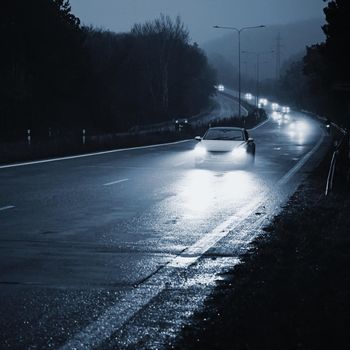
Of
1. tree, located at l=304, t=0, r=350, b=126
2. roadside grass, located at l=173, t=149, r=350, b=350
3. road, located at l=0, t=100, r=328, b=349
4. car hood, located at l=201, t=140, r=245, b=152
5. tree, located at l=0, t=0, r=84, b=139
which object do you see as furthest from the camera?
tree, located at l=304, t=0, r=350, b=126

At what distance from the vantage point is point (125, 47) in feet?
259

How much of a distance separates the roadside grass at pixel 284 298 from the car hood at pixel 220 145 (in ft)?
47.1

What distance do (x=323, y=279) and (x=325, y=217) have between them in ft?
15.7

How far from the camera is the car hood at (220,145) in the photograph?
25.1 meters

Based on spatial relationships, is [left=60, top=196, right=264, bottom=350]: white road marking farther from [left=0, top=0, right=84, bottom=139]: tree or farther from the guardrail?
[left=0, top=0, right=84, bottom=139]: tree

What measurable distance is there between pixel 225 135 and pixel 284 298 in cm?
2037

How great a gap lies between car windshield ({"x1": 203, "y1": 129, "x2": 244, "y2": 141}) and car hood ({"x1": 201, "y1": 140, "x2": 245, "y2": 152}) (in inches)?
22.5

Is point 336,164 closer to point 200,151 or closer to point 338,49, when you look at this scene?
point 200,151

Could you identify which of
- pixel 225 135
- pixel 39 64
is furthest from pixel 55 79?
pixel 225 135

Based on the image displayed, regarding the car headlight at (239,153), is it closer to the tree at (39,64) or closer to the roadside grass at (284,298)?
the roadside grass at (284,298)

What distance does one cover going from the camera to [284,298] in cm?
641

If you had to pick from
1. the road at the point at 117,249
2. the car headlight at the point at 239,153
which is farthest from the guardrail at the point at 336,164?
the car headlight at the point at 239,153

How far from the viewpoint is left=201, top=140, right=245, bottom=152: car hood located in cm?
2508

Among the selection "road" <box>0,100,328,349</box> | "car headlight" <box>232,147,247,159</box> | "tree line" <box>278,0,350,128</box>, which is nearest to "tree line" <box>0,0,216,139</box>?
"tree line" <box>278,0,350,128</box>
